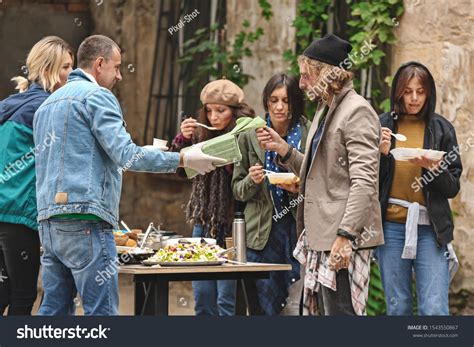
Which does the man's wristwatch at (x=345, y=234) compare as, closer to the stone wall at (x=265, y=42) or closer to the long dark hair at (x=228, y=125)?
the long dark hair at (x=228, y=125)

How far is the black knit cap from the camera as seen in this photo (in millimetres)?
5809

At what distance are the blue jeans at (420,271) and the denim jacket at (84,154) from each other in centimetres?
158

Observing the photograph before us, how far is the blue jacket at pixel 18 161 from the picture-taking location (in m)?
6.39

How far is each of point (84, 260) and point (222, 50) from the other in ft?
16.7

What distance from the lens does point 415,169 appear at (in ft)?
21.8

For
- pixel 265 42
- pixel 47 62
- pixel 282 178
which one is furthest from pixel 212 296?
pixel 265 42

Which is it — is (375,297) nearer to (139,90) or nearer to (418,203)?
(418,203)

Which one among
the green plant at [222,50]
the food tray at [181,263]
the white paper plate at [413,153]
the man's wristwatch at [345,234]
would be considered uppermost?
the green plant at [222,50]

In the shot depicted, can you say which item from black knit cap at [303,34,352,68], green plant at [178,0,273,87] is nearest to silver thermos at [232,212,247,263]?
black knit cap at [303,34,352,68]

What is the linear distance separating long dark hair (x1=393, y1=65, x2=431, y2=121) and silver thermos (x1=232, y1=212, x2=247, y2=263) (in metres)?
1.13

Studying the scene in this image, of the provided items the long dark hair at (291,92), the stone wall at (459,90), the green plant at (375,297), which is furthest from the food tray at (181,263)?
the stone wall at (459,90)

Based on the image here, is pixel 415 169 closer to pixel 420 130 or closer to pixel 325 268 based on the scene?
pixel 420 130

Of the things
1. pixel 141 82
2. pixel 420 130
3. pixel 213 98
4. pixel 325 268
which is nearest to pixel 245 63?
pixel 141 82

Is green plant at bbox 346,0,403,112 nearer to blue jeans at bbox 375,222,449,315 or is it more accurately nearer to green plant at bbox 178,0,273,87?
green plant at bbox 178,0,273,87
